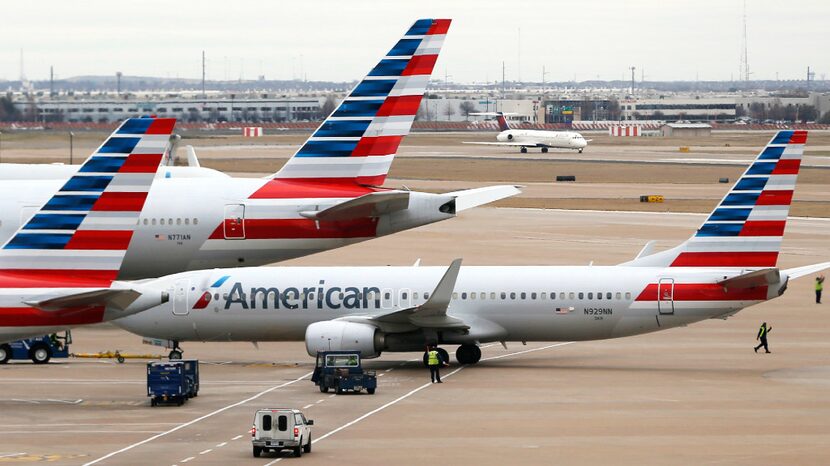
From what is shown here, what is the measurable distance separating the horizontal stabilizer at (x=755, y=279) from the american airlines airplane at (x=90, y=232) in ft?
66.3

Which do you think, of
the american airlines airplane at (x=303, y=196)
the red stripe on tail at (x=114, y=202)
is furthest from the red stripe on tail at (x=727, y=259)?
the red stripe on tail at (x=114, y=202)

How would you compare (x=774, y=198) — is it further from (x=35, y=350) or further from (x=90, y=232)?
(x=35, y=350)

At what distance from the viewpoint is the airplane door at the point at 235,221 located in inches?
1975

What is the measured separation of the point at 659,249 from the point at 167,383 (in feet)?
158

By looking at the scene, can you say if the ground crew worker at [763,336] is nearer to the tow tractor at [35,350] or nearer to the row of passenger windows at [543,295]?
the row of passenger windows at [543,295]

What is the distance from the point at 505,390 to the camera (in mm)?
42312

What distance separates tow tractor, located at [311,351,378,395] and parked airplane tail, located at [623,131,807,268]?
11735 mm

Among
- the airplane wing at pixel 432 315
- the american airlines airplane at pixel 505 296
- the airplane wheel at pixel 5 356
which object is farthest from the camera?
the airplane wheel at pixel 5 356

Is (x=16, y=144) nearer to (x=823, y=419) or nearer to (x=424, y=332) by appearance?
(x=424, y=332)

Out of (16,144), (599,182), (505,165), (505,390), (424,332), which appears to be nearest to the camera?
(505,390)

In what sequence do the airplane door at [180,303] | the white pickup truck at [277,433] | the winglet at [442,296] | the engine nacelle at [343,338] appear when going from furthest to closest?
the airplane door at [180,303] → the engine nacelle at [343,338] → the winglet at [442,296] → the white pickup truck at [277,433]

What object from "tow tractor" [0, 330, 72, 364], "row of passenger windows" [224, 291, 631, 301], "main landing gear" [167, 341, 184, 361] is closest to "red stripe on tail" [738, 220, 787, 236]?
"row of passenger windows" [224, 291, 631, 301]

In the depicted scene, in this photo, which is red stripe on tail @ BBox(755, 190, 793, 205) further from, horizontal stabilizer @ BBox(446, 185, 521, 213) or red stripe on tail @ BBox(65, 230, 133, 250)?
red stripe on tail @ BBox(65, 230, 133, 250)

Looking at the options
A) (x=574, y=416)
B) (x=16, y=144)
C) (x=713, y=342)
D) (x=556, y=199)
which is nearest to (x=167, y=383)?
(x=574, y=416)
